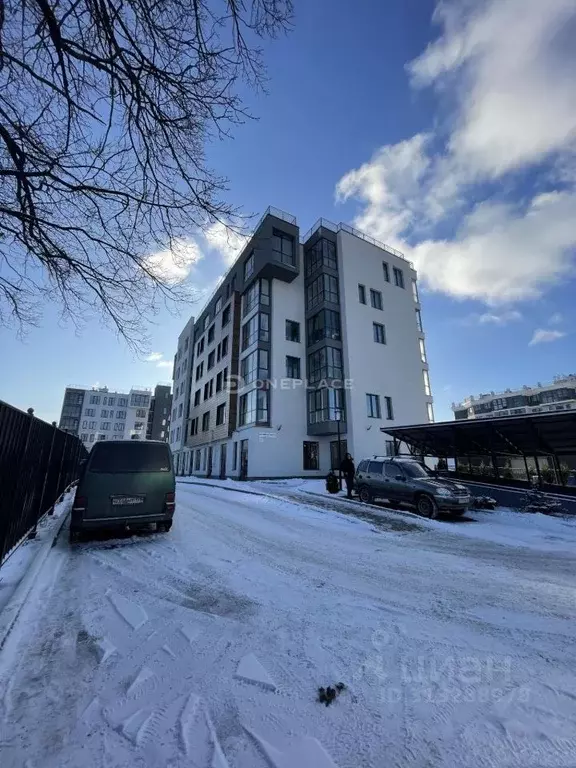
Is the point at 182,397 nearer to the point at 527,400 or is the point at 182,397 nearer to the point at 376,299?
the point at 376,299

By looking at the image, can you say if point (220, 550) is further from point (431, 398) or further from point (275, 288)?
point (431, 398)

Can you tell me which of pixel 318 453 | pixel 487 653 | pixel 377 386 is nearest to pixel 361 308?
pixel 377 386

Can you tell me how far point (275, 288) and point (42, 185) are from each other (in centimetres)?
2457

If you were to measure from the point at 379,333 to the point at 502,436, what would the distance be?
17670 mm

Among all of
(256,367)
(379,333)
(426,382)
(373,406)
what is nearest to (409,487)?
(373,406)

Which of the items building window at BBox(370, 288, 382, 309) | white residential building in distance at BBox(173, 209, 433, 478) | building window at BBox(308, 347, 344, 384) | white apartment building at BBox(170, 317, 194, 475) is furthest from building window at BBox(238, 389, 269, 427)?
white apartment building at BBox(170, 317, 194, 475)

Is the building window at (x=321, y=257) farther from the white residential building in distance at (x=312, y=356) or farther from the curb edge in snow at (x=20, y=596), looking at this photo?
the curb edge in snow at (x=20, y=596)

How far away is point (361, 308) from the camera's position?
96.5ft

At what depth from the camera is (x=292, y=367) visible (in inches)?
1116

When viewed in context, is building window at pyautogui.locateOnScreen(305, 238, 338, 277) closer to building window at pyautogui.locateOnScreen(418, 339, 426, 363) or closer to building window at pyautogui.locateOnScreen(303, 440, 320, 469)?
building window at pyautogui.locateOnScreen(418, 339, 426, 363)

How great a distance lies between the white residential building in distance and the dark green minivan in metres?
17.9

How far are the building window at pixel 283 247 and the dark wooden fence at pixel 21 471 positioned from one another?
24.0 metres

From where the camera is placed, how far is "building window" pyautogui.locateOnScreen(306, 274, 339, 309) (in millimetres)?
28594

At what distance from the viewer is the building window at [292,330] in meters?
28.8
